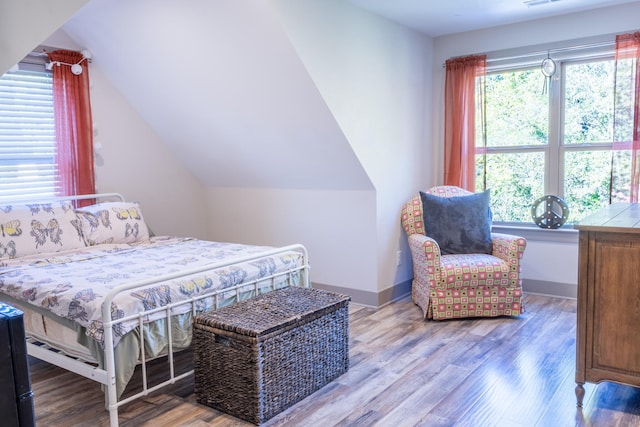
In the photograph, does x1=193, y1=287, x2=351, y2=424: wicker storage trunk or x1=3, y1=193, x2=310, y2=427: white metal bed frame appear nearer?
x1=3, y1=193, x2=310, y2=427: white metal bed frame

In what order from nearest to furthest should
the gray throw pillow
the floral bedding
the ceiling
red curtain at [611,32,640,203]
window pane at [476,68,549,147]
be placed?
the floral bedding, the ceiling, red curtain at [611,32,640,203], the gray throw pillow, window pane at [476,68,549,147]

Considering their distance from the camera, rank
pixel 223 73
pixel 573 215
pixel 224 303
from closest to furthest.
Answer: pixel 224 303, pixel 223 73, pixel 573 215

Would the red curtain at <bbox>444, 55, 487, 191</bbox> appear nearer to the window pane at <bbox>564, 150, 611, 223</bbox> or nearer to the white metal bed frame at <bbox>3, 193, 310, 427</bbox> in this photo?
the window pane at <bbox>564, 150, 611, 223</bbox>

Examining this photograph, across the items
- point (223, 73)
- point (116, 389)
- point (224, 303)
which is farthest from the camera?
point (223, 73)

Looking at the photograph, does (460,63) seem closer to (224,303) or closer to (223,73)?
(223,73)

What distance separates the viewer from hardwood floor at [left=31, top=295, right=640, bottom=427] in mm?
2357

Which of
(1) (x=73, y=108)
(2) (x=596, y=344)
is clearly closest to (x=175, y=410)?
(2) (x=596, y=344)

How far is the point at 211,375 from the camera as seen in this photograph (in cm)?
249

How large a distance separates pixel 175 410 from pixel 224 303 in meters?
0.58

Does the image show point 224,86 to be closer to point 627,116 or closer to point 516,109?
point 516,109

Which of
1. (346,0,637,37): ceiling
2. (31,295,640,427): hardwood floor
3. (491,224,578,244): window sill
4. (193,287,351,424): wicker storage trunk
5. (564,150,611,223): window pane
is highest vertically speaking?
(346,0,637,37): ceiling

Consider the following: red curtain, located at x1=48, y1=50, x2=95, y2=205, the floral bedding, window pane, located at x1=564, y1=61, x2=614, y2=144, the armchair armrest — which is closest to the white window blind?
red curtain, located at x1=48, y1=50, x2=95, y2=205

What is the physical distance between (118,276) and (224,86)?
1.64 metres

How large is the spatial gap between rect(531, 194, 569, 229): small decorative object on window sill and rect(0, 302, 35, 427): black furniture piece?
395 cm
